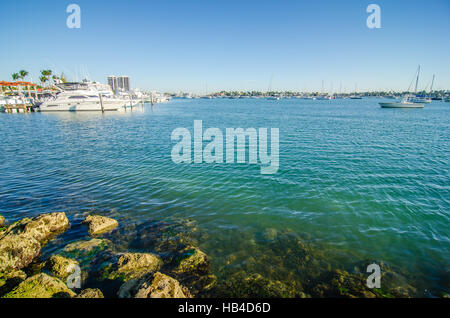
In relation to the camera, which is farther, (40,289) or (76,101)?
(76,101)

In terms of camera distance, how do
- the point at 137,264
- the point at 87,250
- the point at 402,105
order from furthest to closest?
the point at 402,105 → the point at 87,250 → the point at 137,264

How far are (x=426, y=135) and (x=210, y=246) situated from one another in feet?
136

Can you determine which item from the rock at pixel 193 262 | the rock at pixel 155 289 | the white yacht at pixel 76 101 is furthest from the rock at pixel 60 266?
the white yacht at pixel 76 101

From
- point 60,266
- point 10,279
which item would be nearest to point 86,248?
point 60,266

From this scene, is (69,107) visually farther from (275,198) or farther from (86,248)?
(275,198)

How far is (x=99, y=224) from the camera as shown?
10.9m


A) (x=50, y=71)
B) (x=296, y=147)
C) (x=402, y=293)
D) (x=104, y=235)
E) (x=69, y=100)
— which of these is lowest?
(x=402, y=293)

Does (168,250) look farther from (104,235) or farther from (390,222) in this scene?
(390,222)

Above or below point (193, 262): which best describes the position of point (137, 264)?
above

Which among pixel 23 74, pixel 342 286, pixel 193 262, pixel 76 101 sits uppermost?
pixel 23 74

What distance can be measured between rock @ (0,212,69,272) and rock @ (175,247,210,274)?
6.15 m

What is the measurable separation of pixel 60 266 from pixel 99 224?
2.80 metres

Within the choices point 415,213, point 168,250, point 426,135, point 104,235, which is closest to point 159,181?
point 104,235

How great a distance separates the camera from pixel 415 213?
41.3 feet
